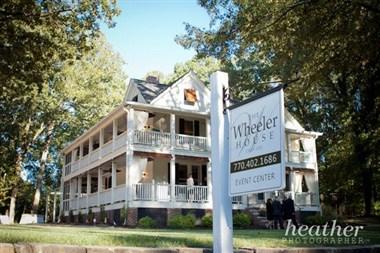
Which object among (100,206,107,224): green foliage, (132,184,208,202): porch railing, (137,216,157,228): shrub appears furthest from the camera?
(100,206,107,224): green foliage

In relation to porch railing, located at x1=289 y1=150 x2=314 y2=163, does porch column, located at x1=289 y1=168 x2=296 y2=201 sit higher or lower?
lower

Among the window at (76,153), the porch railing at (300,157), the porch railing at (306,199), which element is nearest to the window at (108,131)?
the window at (76,153)

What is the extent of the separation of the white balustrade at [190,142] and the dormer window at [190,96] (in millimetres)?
2190

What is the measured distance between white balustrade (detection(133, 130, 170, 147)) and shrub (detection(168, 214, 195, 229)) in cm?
446

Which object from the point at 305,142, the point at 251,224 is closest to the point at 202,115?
the point at 251,224

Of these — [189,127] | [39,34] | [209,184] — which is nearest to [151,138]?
[189,127]

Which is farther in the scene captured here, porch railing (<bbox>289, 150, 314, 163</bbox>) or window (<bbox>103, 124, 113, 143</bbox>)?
window (<bbox>103, 124, 113, 143</bbox>)

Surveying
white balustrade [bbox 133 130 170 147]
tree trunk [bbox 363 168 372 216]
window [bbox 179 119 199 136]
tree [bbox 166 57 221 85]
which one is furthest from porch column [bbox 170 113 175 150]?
tree [bbox 166 57 221 85]

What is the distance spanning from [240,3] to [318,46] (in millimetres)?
3391

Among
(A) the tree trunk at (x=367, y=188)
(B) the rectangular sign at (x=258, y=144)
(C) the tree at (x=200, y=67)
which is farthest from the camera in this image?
(C) the tree at (x=200, y=67)

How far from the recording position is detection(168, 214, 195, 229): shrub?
1994 cm

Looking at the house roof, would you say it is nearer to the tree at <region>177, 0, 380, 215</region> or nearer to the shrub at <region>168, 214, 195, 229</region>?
the tree at <region>177, 0, 380, 215</region>

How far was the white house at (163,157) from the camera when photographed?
869 inches

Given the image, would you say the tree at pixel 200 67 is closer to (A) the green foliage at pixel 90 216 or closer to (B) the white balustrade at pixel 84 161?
(B) the white balustrade at pixel 84 161
